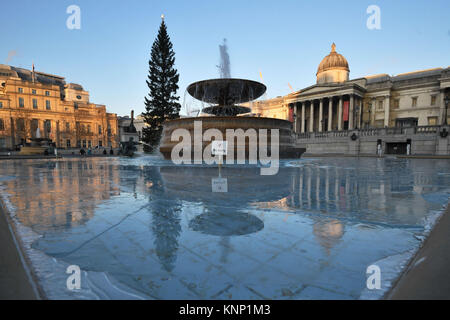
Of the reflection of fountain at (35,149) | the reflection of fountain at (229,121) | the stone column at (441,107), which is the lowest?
the reflection of fountain at (35,149)

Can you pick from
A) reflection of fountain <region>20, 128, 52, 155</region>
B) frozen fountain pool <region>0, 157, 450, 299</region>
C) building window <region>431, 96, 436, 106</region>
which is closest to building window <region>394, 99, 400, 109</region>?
building window <region>431, 96, 436, 106</region>

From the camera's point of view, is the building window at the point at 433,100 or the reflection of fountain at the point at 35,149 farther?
the building window at the point at 433,100

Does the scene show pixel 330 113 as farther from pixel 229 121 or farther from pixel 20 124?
pixel 20 124

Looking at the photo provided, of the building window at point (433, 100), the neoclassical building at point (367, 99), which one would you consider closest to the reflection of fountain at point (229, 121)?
the neoclassical building at point (367, 99)

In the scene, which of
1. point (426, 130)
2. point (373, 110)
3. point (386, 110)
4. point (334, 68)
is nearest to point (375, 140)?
point (426, 130)

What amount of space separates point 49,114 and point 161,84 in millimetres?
41900

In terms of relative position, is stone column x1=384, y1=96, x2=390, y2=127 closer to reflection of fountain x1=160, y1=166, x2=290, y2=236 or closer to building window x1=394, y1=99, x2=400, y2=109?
building window x1=394, y1=99, x2=400, y2=109

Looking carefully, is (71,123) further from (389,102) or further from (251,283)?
(389,102)

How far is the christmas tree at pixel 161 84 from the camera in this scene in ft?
110

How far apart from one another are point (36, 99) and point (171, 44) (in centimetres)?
4331

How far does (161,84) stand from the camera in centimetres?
3438

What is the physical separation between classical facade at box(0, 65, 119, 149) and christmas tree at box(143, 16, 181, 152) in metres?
32.1

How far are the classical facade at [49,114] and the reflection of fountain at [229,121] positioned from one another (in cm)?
4836

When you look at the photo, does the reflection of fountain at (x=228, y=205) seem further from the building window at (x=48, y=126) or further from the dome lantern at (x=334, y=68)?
the building window at (x=48, y=126)
